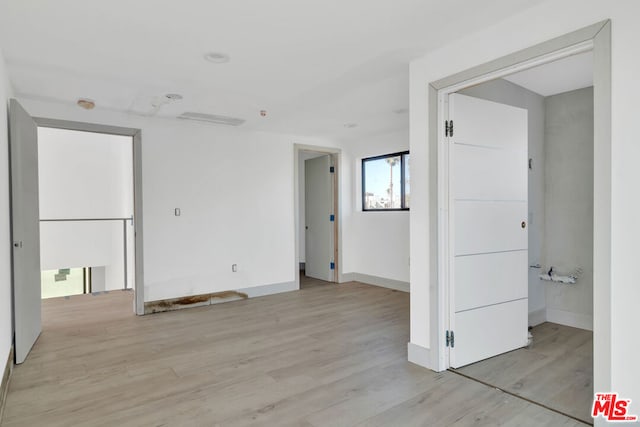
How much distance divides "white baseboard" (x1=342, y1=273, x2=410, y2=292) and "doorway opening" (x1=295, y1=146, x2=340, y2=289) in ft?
0.83

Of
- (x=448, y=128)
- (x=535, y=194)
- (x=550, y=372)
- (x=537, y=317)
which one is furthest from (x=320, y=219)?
(x=550, y=372)

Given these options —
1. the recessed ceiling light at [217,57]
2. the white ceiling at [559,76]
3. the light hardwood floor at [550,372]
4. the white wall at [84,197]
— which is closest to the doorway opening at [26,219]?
the recessed ceiling light at [217,57]

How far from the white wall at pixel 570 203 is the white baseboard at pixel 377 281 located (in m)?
2.04

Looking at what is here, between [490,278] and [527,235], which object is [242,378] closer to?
[490,278]

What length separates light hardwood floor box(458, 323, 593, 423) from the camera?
2359mm

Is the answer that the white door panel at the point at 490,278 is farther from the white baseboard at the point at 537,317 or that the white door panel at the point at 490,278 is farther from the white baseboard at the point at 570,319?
the white baseboard at the point at 570,319

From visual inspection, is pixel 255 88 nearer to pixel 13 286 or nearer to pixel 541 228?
pixel 13 286

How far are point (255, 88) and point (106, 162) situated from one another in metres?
5.42

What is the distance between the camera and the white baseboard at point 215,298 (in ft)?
15.3

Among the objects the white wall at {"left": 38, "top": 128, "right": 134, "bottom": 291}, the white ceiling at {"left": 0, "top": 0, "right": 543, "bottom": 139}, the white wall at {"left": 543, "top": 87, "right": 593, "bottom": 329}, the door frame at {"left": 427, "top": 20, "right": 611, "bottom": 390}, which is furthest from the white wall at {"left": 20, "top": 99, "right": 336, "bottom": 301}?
the white wall at {"left": 543, "top": 87, "right": 593, "bottom": 329}

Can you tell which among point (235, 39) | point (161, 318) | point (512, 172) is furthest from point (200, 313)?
point (512, 172)

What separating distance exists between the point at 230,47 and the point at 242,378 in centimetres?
246

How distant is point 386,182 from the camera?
19.9ft

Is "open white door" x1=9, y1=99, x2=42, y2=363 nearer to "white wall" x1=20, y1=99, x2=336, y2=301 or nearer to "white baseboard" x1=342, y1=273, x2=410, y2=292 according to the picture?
"white wall" x1=20, y1=99, x2=336, y2=301
